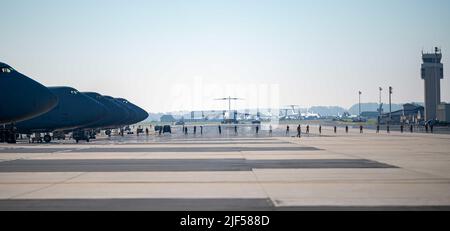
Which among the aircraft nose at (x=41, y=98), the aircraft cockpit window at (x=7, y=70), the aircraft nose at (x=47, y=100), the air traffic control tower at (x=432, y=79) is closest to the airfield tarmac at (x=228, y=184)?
the aircraft nose at (x=41, y=98)

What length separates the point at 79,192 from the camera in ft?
53.5

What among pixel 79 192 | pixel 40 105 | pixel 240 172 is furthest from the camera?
pixel 40 105

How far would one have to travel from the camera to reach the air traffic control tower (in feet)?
461

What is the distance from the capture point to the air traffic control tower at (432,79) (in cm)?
14038

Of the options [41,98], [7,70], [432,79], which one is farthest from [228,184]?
[432,79]

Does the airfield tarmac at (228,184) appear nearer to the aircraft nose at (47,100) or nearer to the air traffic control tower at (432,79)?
the aircraft nose at (47,100)

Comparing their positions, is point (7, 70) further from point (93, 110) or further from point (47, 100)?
point (93, 110)

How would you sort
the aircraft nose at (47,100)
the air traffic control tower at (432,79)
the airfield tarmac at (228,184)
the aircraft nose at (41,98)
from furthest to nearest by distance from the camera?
the air traffic control tower at (432,79) → the aircraft nose at (47,100) → the aircraft nose at (41,98) → the airfield tarmac at (228,184)

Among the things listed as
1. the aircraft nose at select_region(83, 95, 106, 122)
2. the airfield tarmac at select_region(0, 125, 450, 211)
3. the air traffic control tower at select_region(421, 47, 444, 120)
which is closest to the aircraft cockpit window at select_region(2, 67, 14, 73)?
the airfield tarmac at select_region(0, 125, 450, 211)

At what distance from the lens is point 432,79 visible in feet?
473

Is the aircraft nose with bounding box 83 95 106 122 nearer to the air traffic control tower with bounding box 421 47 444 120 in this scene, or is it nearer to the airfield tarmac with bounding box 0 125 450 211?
the airfield tarmac with bounding box 0 125 450 211
